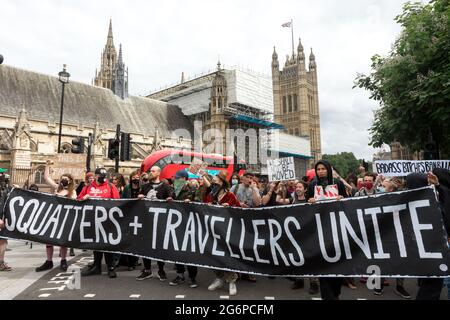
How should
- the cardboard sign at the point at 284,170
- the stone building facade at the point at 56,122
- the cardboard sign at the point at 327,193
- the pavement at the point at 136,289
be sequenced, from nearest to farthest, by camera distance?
the cardboard sign at the point at 327,193 → the pavement at the point at 136,289 → the cardboard sign at the point at 284,170 → the stone building facade at the point at 56,122

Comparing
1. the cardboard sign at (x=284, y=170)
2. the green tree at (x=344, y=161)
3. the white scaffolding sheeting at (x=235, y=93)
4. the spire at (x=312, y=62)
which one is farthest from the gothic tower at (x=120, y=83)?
the green tree at (x=344, y=161)

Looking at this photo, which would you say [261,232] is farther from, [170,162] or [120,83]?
[120,83]

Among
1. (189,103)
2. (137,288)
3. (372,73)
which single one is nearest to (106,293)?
(137,288)

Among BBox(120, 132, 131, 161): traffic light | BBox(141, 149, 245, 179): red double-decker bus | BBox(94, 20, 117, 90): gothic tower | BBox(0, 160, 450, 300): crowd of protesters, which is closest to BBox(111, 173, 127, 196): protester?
BBox(0, 160, 450, 300): crowd of protesters

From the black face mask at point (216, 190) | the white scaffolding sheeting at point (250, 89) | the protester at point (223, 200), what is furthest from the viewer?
the white scaffolding sheeting at point (250, 89)

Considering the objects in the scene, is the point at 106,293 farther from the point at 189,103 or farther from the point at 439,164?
the point at 189,103

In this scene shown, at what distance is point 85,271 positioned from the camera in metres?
6.84

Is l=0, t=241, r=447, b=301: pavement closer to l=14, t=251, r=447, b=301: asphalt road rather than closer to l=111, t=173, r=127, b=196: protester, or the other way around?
l=14, t=251, r=447, b=301: asphalt road

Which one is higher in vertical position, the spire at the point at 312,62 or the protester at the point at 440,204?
the spire at the point at 312,62

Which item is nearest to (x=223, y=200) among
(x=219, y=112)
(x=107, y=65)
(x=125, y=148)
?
(x=125, y=148)

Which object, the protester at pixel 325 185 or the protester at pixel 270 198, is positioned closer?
the protester at pixel 325 185

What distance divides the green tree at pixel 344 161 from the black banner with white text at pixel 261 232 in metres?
106

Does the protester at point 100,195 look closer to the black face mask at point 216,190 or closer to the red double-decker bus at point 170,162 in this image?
the black face mask at point 216,190

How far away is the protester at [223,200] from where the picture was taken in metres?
5.45
